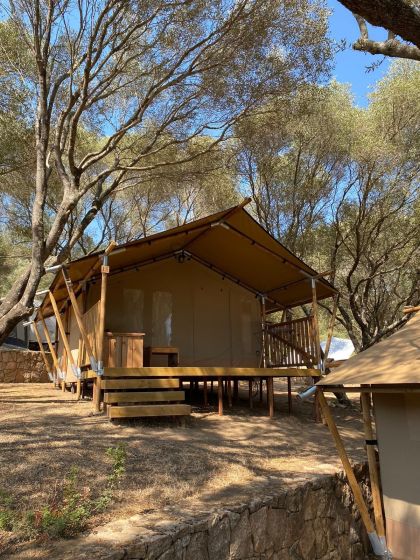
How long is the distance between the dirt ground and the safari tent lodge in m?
0.81

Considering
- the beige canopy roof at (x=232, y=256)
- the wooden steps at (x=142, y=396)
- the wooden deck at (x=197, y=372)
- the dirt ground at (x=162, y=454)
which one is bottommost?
→ the dirt ground at (x=162, y=454)

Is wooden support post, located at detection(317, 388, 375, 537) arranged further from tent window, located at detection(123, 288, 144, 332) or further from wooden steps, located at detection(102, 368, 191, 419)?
tent window, located at detection(123, 288, 144, 332)

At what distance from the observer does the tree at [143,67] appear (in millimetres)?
8172

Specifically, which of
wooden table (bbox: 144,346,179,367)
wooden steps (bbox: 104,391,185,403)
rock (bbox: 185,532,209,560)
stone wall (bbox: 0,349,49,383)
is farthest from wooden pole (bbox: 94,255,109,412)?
stone wall (bbox: 0,349,49,383)

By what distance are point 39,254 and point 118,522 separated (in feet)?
17.0

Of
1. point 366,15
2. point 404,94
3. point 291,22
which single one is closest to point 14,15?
point 291,22

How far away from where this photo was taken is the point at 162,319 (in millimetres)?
9836

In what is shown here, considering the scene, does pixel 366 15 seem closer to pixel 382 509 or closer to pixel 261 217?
pixel 382 509

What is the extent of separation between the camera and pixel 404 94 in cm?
1217

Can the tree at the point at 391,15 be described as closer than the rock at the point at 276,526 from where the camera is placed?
Yes

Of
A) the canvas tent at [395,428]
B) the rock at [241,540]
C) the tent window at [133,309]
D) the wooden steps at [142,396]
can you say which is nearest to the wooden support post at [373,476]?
the canvas tent at [395,428]

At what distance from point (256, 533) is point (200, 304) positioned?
20.8 feet

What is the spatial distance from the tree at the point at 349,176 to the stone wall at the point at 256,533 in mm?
7724

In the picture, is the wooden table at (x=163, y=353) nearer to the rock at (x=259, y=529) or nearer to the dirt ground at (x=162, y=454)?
the dirt ground at (x=162, y=454)
